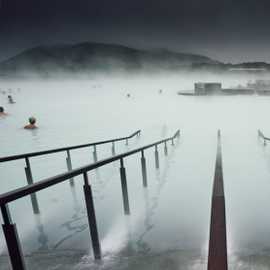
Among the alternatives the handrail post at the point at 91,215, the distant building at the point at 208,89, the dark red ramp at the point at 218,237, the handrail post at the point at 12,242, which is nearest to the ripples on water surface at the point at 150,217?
the handrail post at the point at 91,215

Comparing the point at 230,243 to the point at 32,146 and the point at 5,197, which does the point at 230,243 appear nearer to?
the point at 5,197

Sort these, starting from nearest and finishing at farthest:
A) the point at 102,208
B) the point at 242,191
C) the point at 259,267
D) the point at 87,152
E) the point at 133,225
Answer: the point at 259,267
the point at 133,225
the point at 102,208
the point at 242,191
the point at 87,152

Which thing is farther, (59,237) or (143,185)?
(143,185)

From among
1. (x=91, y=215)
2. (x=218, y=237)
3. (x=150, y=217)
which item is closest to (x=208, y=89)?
(x=150, y=217)

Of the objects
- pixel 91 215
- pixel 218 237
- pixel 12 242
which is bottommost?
pixel 91 215

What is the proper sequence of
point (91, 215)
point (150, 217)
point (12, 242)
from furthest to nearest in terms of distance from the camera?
point (150, 217), point (91, 215), point (12, 242)

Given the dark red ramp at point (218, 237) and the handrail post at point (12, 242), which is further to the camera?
the handrail post at point (12, 242)

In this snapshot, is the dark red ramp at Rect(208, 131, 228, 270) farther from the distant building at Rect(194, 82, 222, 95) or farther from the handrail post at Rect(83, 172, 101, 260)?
the distant building at Rect(194, 82, 222, 95)

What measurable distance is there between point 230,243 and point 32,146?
24.4 feet

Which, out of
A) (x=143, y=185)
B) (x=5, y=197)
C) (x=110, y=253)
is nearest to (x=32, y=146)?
(x=143, y=185)

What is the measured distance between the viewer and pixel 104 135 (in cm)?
1055

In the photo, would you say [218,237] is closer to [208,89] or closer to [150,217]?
[150,217]

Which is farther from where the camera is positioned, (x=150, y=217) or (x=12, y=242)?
(x=150, y=217)

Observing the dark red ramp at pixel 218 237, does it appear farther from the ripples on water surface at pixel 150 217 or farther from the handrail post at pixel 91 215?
the handrail post at pixel 91 215
